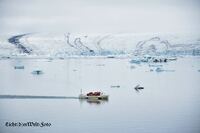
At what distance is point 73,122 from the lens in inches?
170

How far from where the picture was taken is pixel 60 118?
177 inches

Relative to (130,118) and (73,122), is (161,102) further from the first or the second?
(73,122)

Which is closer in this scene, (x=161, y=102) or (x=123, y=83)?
(x=161, y=102)

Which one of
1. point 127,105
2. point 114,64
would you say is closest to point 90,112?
point 127,105

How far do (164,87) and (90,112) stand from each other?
2746 millimetres

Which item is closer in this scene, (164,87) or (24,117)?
(24,117)

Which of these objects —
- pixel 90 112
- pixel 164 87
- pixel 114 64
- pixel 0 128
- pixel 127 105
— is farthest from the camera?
pixel 114 64

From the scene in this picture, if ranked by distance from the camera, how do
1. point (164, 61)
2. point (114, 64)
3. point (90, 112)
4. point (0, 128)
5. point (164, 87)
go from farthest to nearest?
point (114, 64)
point (164, 61)
point (164, 87)
point (90, 112)
point (0, 128)

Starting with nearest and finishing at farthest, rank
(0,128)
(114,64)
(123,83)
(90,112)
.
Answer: (0,128), (90,112), (123,83), (114,64)

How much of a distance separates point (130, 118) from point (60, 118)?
0.68 metres

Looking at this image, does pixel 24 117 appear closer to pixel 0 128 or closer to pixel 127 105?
pixel 0 128

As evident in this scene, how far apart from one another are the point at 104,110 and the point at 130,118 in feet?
2.24

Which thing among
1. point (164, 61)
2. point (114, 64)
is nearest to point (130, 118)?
point (164, 61)

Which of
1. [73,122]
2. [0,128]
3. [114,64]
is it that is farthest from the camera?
[114,64]
